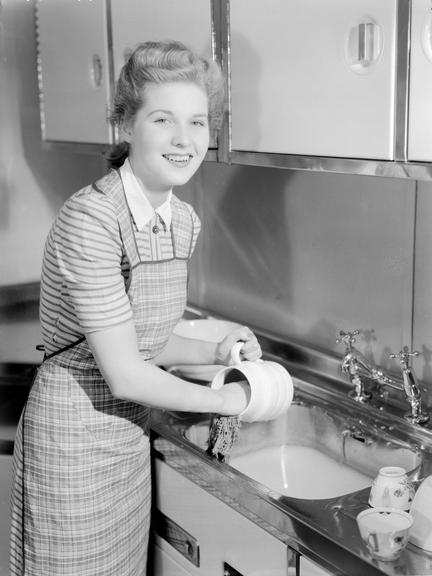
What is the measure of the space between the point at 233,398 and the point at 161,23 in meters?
0.87

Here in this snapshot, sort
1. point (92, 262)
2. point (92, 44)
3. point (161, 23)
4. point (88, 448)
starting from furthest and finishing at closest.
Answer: point (92, 44), point (161, 23), point (88, 448), point (92, 262)

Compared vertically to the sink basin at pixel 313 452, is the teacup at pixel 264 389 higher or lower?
higher

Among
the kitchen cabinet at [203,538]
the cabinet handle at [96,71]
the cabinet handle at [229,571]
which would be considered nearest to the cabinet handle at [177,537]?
the kitchen cabinet at [203,538]

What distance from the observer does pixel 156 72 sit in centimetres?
158

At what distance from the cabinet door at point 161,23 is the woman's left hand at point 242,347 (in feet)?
1.88

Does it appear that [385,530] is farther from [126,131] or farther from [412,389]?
[126,131]

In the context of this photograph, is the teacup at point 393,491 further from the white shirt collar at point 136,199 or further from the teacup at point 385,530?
the white shirt collar at point 136,199

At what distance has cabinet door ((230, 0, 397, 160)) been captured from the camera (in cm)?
145

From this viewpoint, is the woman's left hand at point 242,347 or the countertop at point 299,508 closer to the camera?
the countertop at point 299,508

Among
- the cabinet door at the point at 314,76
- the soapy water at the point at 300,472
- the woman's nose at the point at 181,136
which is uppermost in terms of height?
the cabinet door at the point at 314,76

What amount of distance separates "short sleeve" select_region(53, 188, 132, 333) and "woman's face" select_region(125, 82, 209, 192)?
0.12 metres

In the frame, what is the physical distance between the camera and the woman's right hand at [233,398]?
1602 mm

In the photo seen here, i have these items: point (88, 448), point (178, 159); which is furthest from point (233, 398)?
point (178, 159)

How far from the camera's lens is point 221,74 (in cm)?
172
